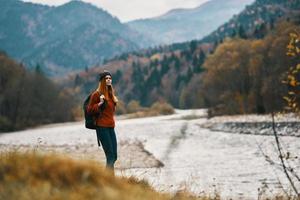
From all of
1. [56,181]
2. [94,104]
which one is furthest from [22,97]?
[56,181]

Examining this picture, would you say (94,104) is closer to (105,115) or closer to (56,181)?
(105,115)

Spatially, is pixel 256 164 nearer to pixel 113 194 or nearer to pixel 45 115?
pixel 113 194

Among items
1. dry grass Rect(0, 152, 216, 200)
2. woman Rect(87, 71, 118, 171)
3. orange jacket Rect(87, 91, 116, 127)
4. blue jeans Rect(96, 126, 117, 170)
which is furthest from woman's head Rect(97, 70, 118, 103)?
dry grass Rect(0, 152, 216, 200)

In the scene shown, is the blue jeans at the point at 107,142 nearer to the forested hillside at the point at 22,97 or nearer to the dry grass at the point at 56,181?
the dry grass at the point at 56,181

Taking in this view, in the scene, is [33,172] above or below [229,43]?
above

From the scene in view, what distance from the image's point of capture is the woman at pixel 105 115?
1039cm

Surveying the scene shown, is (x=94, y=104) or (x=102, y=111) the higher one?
(x=94, y=104)

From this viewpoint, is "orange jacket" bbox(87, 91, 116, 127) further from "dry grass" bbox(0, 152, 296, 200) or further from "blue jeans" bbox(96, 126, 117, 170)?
"dry grass" bbox(0, 152, 296, 200)

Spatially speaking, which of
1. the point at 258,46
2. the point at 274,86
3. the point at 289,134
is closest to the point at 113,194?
the point at 289,134

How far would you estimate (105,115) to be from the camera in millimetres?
10531

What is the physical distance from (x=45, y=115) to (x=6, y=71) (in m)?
16.1

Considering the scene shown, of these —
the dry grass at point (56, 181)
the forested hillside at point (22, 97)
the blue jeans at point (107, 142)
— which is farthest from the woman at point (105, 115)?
the forested hillside at point (22, 97)

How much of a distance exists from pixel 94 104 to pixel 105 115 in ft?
1.10

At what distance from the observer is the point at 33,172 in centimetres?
509
